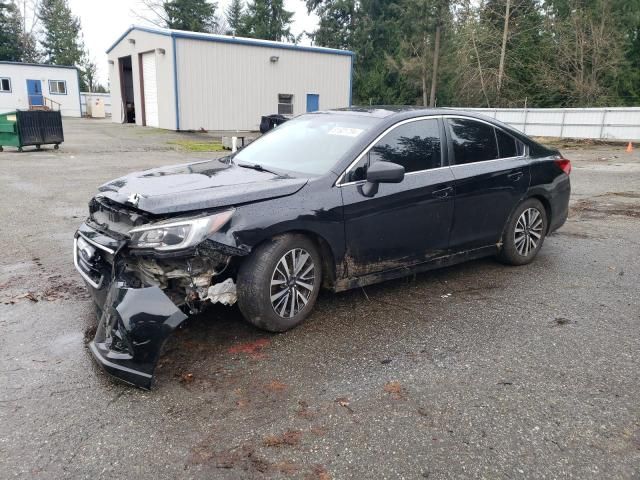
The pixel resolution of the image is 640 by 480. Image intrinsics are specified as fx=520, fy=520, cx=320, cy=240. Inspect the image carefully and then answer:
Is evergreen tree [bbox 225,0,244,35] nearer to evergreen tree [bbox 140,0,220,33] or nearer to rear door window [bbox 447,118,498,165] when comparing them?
evergreen tree [bbox 140,0,220,33]

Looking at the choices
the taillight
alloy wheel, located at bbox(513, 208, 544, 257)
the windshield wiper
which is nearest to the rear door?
alloy wheel, located at bbox(513, 208, 544, 257)

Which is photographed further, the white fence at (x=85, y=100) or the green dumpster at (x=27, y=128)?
the white fence at (x=85, y=100)

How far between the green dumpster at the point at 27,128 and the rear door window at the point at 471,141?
1460cm

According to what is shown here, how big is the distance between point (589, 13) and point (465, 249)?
110 feet

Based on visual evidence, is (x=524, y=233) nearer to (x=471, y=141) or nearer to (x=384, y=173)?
(x=471, y=141)

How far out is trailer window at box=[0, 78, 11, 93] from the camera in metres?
36.5

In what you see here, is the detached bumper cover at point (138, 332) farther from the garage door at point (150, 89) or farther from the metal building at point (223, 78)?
the garage door at point (150, 89)

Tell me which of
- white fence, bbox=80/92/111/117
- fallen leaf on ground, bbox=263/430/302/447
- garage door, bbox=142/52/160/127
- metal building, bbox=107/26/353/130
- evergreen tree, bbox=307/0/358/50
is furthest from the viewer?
evergreen tree, bbox=307/0/358/50

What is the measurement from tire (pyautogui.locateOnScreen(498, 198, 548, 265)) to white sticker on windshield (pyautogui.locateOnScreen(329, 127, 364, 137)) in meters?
1.99

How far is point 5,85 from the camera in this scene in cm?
3666

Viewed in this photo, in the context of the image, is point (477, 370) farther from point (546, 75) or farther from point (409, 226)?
point (546, 75)

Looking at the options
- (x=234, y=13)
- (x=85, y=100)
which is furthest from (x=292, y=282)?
(x=234, y=13)

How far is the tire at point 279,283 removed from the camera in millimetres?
3625

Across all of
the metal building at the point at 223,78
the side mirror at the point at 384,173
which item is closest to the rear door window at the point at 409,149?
the side mirror at the point at 384,173
